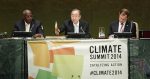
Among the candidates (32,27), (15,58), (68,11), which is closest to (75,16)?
(32,27)

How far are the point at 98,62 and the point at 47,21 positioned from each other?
5119mm

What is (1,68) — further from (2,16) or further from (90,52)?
(2,16)

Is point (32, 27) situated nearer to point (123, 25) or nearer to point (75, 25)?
point (75, 25)

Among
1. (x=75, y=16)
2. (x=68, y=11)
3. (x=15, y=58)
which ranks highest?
(x=68, y=11)

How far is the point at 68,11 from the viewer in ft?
40.7

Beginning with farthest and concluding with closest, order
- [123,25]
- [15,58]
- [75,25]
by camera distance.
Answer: [75,25] < [123,25] < [15,58]

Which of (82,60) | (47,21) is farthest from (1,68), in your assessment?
(47,21)

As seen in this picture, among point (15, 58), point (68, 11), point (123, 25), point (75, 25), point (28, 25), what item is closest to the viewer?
point (15, 58)

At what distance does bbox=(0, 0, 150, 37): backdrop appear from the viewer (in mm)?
12359

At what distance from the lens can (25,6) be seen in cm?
1237

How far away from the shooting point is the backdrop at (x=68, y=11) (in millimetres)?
12359

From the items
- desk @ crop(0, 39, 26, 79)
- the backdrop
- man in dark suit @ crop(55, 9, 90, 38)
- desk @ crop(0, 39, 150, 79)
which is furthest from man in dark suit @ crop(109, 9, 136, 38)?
the backdrop

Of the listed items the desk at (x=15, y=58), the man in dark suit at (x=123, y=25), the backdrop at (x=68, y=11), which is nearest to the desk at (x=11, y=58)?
the desk at (x=15, y=58)

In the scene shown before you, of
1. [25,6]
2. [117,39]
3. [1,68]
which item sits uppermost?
[25,6]
